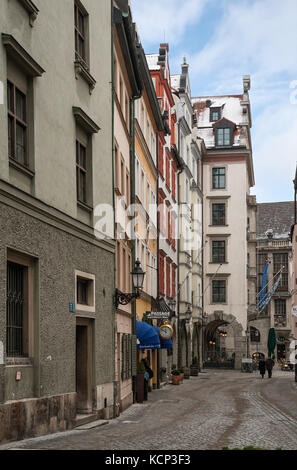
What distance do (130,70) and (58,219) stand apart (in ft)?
40.2

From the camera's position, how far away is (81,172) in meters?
19.3

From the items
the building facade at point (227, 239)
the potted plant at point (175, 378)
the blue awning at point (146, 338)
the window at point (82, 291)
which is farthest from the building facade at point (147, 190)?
the building facade at point (227, 239)

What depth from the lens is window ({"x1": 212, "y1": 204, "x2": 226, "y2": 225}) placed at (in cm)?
7206

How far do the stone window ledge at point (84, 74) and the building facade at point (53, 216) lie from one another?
25mm

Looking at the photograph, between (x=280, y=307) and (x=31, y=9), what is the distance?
282ft

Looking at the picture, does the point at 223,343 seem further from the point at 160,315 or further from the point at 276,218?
the point at 160,315

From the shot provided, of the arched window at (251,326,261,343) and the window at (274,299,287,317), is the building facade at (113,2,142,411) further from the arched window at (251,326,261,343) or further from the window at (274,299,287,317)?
the window at (274,299,287,317)

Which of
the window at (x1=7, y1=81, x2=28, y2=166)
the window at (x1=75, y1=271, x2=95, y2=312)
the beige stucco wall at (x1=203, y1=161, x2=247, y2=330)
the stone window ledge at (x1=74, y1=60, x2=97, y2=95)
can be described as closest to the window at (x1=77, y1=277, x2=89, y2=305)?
the window at (x1=75, y1=271, x2=95, y2=312)

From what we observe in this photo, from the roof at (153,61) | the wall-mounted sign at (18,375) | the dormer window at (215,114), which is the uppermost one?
the dormer window at (215,114)

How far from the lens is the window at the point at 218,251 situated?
7206 cm

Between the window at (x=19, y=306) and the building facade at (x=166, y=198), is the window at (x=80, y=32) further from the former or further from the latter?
the building facade at (x=166, y=198)

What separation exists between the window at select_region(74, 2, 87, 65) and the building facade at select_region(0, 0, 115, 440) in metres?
Result: 0.04

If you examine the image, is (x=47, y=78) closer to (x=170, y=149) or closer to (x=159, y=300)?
(x=159, y=300)

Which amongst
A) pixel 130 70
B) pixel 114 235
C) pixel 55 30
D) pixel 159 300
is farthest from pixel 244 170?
pixel 55 30
